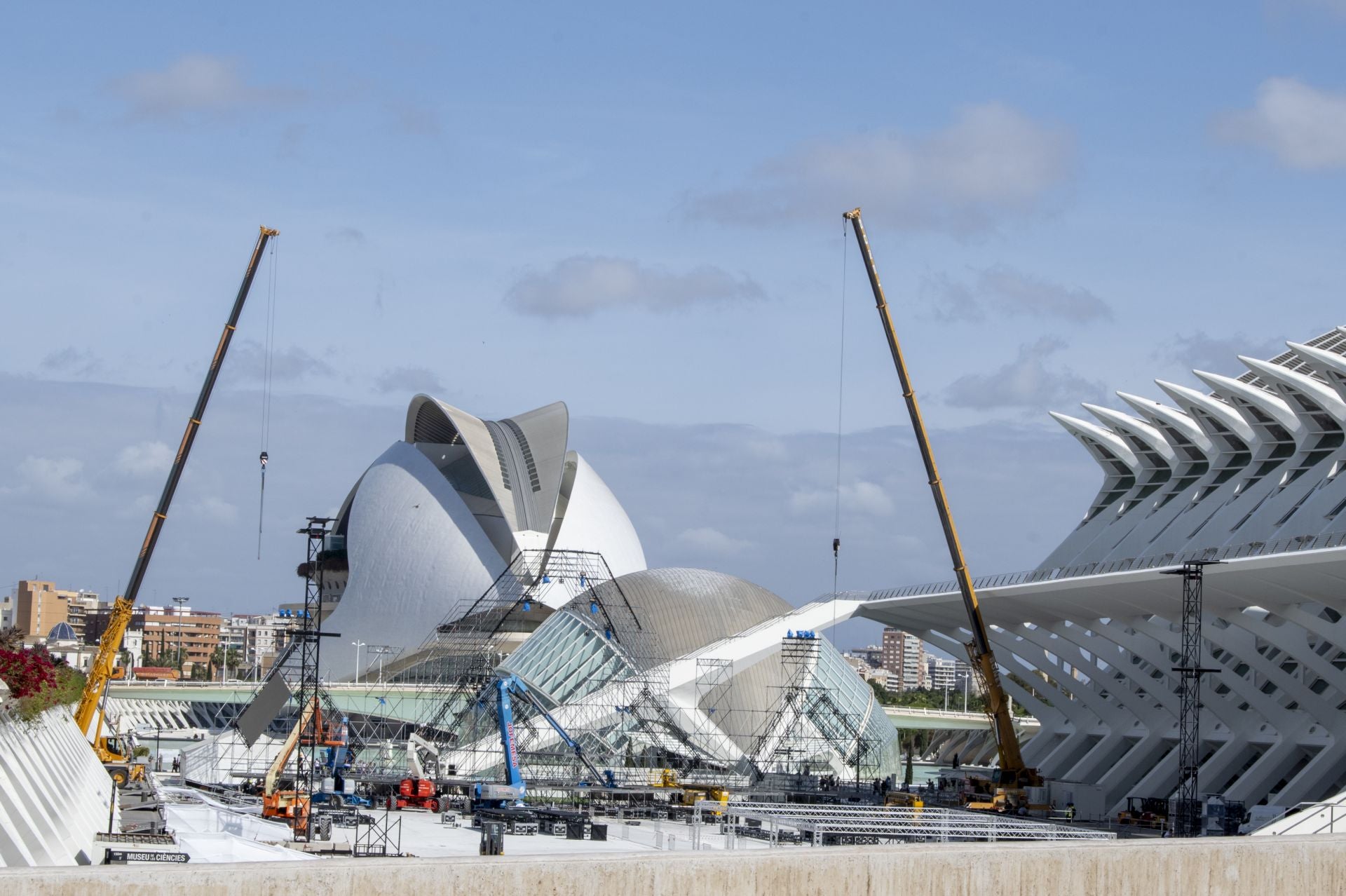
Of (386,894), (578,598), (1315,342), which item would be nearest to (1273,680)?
(1315,342)

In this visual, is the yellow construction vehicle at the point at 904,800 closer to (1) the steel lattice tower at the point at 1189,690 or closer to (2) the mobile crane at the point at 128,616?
(1) the steel lattice tower at the point at 1189,690

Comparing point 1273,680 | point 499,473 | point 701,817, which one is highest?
point 499,473

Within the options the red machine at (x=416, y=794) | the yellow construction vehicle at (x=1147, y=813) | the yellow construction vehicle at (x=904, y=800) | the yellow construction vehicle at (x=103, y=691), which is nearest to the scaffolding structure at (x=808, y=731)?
the yellow construction vehicle at (x=904, y=800)

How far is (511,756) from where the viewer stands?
2277 inches

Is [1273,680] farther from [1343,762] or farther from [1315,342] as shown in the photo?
[1315,342]

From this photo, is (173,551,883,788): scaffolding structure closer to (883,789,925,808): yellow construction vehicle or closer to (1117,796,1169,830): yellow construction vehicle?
(883,789,925,808): yellow construction vehicle

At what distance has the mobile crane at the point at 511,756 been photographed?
181ft

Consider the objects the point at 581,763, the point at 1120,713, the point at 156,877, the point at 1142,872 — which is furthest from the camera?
the point at 1120,713

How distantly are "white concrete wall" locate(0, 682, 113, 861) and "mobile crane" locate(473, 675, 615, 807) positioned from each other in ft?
49.5

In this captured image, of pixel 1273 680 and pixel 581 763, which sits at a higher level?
pixel 1273 680

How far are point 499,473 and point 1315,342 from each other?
50.3m

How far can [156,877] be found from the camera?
13078 millimetres

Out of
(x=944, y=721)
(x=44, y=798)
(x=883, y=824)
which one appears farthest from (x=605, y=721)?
(x=44, y=798)

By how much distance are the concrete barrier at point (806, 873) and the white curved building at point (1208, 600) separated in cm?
3265
